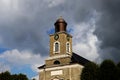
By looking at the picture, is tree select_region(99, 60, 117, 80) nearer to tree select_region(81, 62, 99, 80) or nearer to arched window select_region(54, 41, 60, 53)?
tree select_region(81, 62, 99, 80)

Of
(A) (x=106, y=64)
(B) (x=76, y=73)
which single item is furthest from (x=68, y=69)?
(A) (x=106, y=64)

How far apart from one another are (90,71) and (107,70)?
491 centimetres

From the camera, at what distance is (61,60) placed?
218 feet

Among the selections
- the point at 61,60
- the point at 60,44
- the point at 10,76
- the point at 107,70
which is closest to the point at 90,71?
the point at 107,70

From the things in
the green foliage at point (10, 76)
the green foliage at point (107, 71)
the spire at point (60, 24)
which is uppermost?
the spire at point (60, 24)

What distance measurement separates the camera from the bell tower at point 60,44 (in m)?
66.9

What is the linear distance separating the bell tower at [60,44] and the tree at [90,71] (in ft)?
23.1

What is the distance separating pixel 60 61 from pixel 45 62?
3554 millimetres

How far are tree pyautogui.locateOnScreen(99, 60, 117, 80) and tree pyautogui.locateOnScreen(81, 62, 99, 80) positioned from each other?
2.46 metres

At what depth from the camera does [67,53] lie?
66.9m

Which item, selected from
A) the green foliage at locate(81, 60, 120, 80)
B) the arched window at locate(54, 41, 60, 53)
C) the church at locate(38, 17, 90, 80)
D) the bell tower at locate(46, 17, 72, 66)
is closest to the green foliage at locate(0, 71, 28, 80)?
the church at locate(38, 17, 90, 80)

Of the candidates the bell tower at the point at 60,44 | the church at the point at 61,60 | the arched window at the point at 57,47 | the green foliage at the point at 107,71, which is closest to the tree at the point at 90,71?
the green foliage at the point at 107,71

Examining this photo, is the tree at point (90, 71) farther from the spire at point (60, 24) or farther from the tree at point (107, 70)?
the spire at point (60, 24)

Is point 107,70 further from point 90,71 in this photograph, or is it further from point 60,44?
point 60,44
